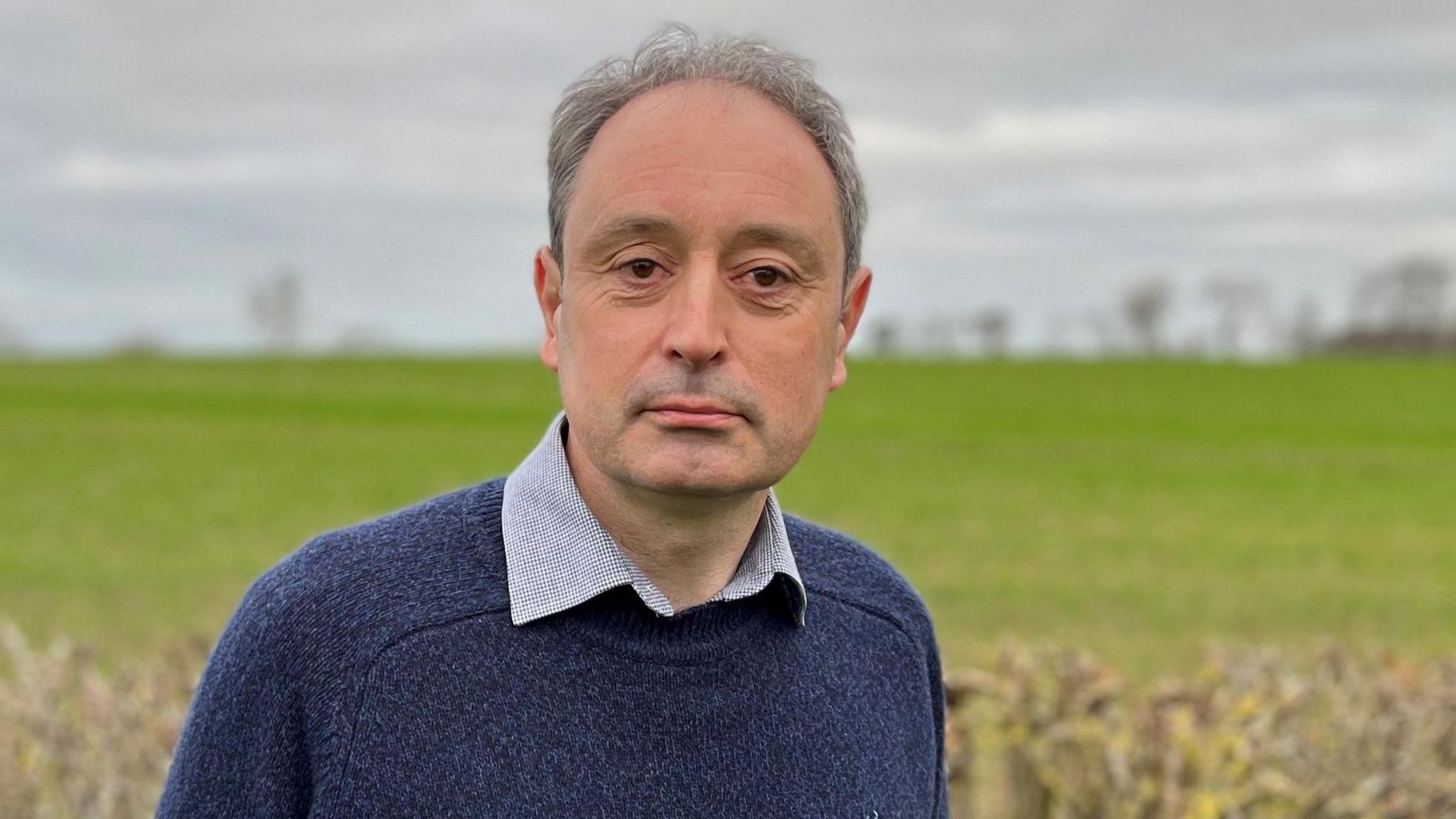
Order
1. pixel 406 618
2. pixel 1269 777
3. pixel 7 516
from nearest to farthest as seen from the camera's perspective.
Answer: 1. pixel 406 618
2. pixel 1269 777
3. pixel 7 516

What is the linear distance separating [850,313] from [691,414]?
1.58 feet

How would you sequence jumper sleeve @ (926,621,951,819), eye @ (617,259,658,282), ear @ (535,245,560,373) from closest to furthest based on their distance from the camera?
eye @ (617,259,658,282), ear @ (535,245,560,373), jumper sleeve @ (926,621,951,819)

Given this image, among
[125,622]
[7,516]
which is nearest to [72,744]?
[125,622]

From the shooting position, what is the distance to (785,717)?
2.13 metres

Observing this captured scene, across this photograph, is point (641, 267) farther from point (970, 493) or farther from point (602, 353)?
point (970, 493)

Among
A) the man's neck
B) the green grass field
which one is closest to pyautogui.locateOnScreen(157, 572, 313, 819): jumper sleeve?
the man's neck

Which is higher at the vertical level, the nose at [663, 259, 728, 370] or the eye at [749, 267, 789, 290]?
the eye at [749, 267, 789, 290]

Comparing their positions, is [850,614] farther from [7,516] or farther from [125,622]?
[7,516]

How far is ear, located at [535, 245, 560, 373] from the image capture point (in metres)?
2.17

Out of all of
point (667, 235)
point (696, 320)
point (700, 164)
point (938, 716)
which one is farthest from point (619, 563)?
point (938, 716)

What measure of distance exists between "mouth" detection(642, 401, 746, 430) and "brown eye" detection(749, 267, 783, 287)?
20 centimetres

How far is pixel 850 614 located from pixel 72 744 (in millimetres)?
3218

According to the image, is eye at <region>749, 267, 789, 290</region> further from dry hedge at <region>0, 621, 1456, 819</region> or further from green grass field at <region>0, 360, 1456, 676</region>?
green grass field at <region>0, 360, 1456, 676</region>

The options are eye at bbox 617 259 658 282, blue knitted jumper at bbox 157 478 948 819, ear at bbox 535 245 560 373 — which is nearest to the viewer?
blue knitted jumper at bbox 157 478 948 819
